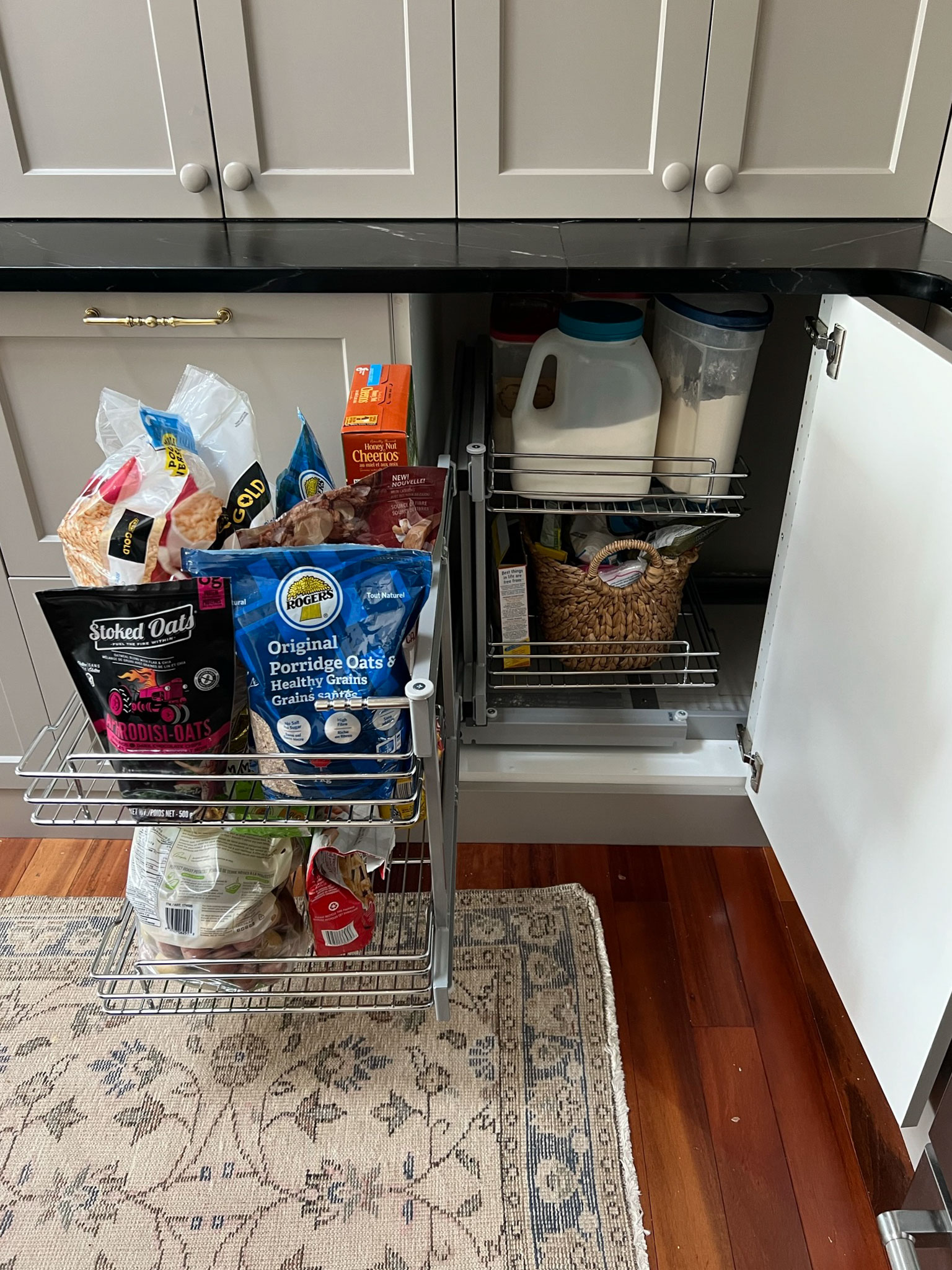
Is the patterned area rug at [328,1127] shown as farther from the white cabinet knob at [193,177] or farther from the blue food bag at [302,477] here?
the white cabinet knob at [193,177]

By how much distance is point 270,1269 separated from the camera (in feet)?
3.56

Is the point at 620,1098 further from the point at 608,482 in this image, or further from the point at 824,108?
the point at 824,108

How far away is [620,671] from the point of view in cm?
156

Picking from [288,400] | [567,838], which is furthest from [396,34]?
[567,838]

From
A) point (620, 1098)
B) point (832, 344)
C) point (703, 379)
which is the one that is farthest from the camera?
point (703, 379)

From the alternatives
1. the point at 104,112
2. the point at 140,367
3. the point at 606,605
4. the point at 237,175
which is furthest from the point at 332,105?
the point at 606,605

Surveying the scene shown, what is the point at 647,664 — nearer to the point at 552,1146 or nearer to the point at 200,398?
the point at 552,1146

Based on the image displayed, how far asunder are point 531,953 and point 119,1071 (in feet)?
1.92

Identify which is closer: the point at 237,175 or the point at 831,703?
the point at 831,703

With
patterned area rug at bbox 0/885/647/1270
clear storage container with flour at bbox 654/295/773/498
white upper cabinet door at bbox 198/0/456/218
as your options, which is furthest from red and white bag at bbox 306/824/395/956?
white upper cabinet door at bbox 198/0/456/218

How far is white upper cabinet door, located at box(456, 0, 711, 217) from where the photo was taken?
1.24 metres

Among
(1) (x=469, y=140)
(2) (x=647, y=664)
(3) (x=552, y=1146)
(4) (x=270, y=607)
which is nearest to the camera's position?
(4) (x=270, y=607)

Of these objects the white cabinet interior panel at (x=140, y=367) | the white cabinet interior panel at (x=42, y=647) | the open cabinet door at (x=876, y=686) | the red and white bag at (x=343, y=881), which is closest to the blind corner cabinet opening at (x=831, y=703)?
the open cabinet door at (x=876, y=686)

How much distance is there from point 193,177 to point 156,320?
9.3 inches
